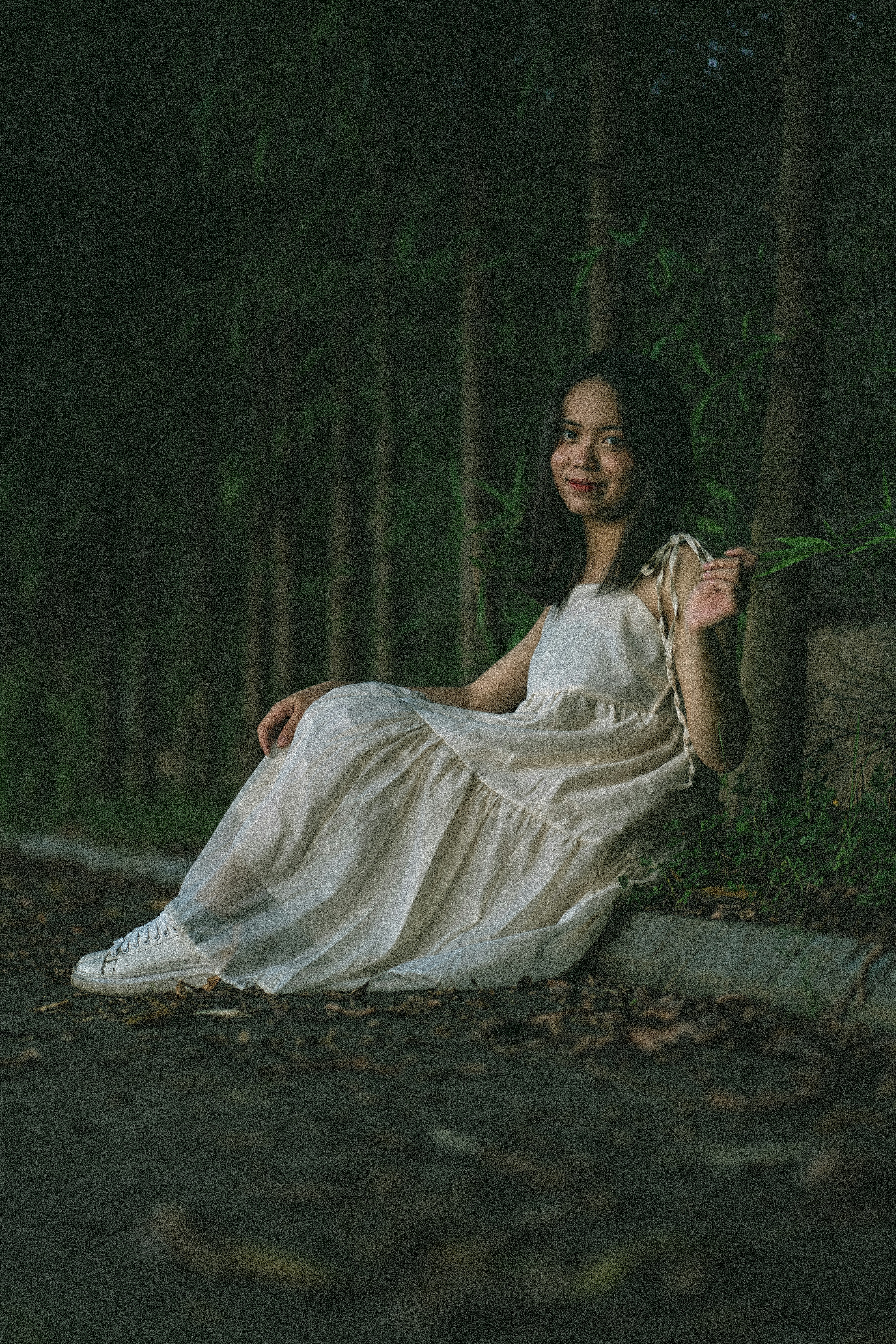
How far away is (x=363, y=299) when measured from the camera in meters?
7.06

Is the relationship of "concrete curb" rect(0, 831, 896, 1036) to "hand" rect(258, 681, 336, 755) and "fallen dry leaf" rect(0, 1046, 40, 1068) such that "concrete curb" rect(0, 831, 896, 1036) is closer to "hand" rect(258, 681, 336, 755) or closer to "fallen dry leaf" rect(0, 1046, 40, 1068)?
"hand" rect(258, 681, 336, 755)

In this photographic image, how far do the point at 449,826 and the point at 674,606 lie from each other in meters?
0.80

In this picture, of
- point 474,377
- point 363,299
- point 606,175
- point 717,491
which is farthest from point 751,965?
point 363,299

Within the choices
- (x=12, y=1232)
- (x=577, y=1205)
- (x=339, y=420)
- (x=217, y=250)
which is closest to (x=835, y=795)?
(x=577, y=1205)

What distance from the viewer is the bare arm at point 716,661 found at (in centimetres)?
286

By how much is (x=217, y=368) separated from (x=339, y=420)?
9.68ft

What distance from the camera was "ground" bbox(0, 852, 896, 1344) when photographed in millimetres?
1229

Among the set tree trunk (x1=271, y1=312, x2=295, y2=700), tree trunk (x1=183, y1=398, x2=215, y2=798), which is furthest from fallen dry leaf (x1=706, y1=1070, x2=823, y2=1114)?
tree trunk (x1=183, y1=398, x2=215, y2=798)

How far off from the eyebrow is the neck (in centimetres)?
24

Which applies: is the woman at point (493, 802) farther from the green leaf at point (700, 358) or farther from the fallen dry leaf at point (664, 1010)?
the fallen dry leaf at point (664, 1010)

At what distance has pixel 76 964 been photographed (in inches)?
148

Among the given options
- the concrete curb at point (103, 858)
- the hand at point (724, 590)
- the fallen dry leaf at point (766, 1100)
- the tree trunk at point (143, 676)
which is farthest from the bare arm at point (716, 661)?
the tree trunk at point (143, 676)

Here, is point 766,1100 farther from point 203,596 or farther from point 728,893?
point 203,596

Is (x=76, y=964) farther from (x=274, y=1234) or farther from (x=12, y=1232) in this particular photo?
(x=274, y=1234)
